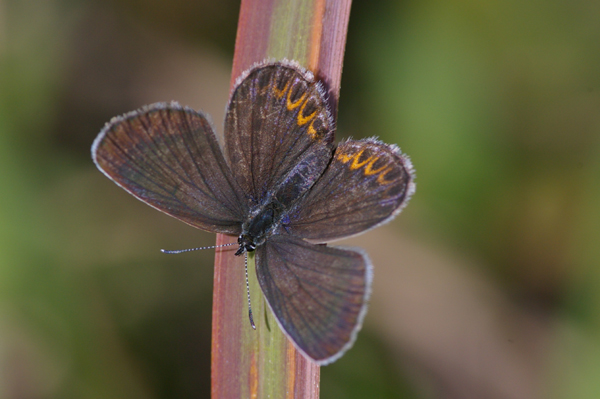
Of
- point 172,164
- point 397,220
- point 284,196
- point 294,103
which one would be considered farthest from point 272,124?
point 397,220

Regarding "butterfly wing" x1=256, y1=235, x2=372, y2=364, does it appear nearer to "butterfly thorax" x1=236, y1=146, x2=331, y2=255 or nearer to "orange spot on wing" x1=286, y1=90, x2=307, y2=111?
"butterfly thorax" x1=236, y1=146, x2=331, y2=255

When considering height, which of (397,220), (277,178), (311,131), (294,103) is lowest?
(397,220)

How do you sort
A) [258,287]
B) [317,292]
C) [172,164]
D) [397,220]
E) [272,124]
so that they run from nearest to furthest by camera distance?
[317,292] < [258,287] < [172,164] < [272,124] < [397,220]

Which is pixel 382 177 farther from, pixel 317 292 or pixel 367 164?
pixel 317 292

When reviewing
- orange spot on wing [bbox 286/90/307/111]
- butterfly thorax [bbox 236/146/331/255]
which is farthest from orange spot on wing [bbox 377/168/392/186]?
orange spot on wing [bbox 286/90/307/111]

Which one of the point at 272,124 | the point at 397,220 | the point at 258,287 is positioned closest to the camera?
the point at 258,287

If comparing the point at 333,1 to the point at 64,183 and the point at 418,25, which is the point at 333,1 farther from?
the point at 64,183

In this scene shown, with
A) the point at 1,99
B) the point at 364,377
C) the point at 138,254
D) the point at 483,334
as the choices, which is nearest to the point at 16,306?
the point at 138,254
